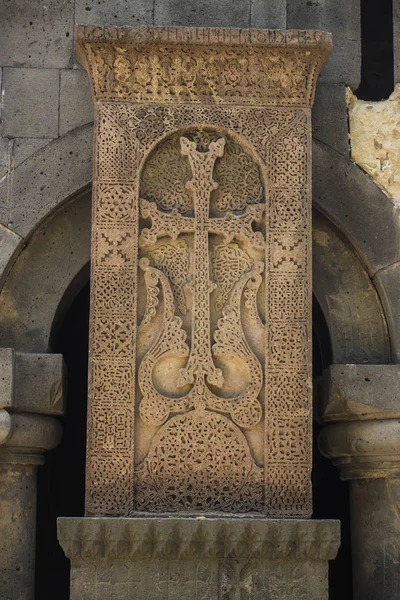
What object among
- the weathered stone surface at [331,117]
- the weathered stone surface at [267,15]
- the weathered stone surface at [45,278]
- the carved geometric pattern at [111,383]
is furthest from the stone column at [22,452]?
the weathered stone surface at [267,15]

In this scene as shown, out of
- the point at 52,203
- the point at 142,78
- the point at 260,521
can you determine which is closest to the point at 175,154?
the point at 142,78

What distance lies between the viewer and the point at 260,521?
5.93 meters

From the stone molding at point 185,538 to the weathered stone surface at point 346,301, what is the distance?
137 centimetres

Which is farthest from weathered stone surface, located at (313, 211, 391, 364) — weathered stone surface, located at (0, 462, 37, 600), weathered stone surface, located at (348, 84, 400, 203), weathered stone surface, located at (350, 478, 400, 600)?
weathered stone surface, located at (0, 462, 37, 600)

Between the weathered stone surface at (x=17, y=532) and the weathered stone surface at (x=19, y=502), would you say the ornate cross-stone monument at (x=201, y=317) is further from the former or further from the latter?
the weathered stone surface at (x=17, y=532)

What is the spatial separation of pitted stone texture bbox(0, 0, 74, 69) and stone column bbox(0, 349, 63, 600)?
163cm

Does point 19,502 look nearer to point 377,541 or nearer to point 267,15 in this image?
point 377,541

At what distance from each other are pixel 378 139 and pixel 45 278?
1972 millimetres

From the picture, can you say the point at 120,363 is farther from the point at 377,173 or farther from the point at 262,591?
the point at 377,173

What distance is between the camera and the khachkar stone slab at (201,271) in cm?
613

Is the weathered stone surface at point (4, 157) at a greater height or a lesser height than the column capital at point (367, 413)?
greater

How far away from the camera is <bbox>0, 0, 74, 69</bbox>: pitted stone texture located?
280 inches

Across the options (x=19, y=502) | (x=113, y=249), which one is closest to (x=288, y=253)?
(x=113, y=249)

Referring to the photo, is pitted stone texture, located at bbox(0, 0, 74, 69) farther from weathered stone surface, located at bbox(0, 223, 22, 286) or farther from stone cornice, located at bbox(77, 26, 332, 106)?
weathered stone surface, located at bbox(0, 223, 22, 286)
